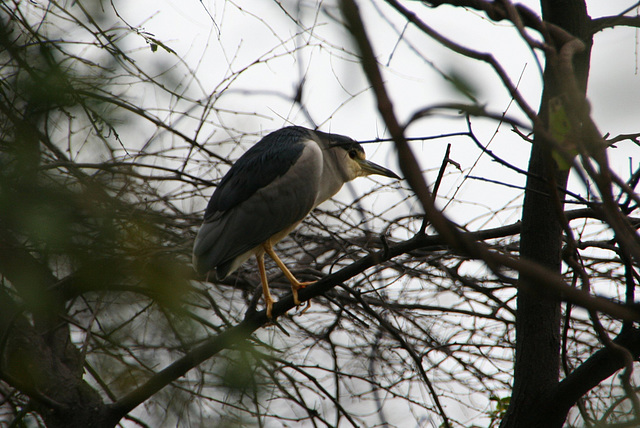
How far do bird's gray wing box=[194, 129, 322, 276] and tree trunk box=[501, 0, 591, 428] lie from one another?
166 centimetres

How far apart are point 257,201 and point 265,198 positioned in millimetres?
56

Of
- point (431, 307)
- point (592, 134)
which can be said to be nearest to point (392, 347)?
point (431, 307)

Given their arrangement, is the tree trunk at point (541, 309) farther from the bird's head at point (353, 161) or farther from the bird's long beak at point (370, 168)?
the bird's long beak at point (370, 168)

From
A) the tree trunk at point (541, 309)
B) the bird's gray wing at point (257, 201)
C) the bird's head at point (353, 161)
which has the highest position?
the bird's head at point (353, 161)

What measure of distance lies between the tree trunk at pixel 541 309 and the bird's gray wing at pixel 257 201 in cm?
166

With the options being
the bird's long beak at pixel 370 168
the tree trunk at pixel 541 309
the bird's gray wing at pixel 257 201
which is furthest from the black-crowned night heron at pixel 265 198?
the tree trunk at pixel 541 309

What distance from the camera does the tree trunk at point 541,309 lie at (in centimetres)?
229

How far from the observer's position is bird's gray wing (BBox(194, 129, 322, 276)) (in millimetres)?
3555

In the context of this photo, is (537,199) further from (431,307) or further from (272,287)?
(272,287)

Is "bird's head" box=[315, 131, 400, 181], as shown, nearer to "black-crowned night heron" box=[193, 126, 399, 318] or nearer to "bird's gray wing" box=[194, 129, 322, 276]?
"black-crowned night heron" box=[193, 126, 399, 318]

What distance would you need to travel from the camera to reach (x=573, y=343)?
11.9 ft

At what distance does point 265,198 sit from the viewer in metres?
3.97

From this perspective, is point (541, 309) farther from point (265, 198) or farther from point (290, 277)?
point (265, 198)

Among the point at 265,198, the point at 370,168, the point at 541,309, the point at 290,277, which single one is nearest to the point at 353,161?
the point at 370,168
